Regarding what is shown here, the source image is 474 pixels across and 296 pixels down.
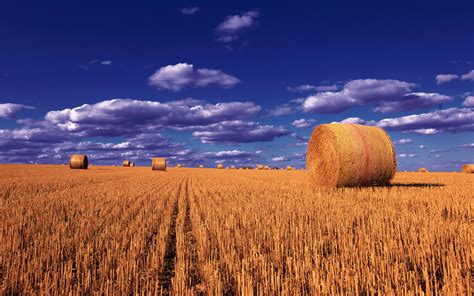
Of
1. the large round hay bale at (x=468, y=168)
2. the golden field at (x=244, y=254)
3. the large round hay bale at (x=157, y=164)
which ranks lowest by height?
the golden field at (x=244, y=254)

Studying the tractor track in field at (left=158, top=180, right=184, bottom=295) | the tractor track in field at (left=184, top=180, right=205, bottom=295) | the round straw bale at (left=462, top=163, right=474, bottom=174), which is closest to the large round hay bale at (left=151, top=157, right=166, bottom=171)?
the round straw bale at (left=462, top=163, right=474, bottom=174)

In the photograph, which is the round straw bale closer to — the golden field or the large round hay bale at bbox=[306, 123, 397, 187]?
the large round hay bale at bbox=[306, 123, 397, 187]

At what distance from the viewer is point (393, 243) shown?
184 inches

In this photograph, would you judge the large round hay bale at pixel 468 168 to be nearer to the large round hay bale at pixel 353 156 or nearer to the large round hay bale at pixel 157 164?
the large round hay bale at pixel 353 156

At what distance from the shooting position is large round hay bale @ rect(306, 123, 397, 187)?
13.0 metres

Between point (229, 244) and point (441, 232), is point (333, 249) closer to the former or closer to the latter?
point (229, 244)

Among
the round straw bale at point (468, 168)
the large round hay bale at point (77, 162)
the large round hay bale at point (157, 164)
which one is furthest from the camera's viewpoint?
the large round hay bale at point (157, 164)

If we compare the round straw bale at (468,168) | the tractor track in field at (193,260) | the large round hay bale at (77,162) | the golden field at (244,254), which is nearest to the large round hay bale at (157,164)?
the large round hay bale at (77,162)

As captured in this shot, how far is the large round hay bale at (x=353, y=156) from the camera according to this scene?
13.0 metres

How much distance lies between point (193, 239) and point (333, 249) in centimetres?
230

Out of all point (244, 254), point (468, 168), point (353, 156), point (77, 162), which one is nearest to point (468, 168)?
point (468, 168)

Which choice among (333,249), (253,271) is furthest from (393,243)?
(253,271)

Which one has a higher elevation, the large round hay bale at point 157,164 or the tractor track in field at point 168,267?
the large round hay bale at point 157,164

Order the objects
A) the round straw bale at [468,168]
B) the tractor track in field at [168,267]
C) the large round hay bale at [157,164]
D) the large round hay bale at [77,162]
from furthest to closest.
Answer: the large round hay bale at [157,164], the large round hay bale at [77,162], the round straw bale at [468,168], the tractor track in field at [168,267]
